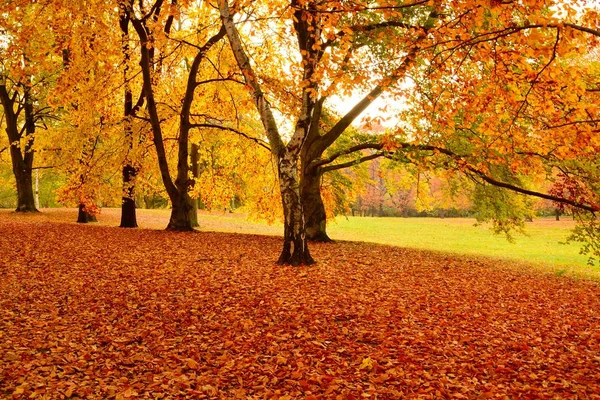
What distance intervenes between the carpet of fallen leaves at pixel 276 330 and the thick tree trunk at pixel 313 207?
4.93m

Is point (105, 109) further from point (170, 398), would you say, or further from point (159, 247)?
point (170, 398)

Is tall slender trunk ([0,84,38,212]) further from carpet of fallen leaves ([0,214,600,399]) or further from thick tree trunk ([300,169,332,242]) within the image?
thick tree trunk ([300,169,332,242])

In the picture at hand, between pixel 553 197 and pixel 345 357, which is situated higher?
pixel 553 197

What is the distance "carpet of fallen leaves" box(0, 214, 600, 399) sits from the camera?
17.0ft

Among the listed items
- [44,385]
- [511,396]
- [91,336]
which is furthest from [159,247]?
[511,396]

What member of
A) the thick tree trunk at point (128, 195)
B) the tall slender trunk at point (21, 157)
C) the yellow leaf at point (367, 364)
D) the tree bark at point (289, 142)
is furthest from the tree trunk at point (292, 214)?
the tall slender trunk at point (21, 157)

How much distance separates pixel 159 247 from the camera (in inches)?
502

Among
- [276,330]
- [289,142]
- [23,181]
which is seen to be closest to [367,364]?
[276,330]

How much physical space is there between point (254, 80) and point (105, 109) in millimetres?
9407

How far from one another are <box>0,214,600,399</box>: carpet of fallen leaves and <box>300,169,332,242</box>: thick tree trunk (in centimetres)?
493

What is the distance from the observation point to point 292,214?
10.6 meters

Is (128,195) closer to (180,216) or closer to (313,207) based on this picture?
(180,216)

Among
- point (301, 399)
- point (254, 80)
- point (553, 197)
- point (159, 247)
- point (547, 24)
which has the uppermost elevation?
point (254, 80)

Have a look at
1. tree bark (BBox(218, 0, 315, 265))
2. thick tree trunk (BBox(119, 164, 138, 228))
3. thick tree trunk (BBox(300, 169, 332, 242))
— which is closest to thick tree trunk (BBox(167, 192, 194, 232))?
thick tree trunk (BBox(119, 164, 138, 228))
